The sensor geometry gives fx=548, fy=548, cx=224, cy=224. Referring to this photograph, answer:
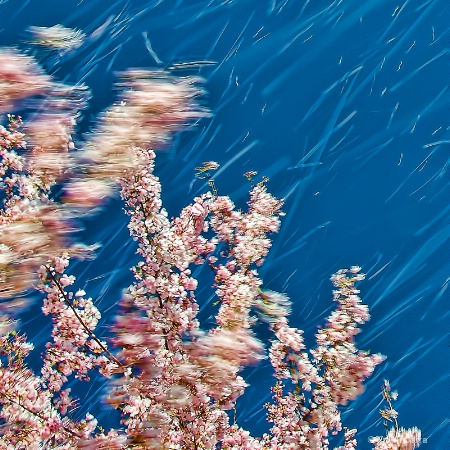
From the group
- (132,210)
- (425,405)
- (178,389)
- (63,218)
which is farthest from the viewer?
(425,405)

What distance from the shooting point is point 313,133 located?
5.23 feet

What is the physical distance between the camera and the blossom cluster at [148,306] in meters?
0.73

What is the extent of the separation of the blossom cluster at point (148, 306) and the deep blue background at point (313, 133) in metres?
0.07

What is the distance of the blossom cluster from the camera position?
0.73 meters

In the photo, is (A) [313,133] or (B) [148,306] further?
(A) [313,133]

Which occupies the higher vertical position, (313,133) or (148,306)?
(313,133)

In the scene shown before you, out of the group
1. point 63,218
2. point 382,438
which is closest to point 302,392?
point 382,438

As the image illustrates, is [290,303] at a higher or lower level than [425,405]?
higher

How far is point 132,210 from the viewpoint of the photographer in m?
1.43

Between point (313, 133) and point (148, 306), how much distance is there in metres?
0.71

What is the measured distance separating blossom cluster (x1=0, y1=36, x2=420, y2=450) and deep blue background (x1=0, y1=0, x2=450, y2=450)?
7 cm

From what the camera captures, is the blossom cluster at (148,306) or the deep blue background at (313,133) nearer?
the blossom cluster at (148,306)

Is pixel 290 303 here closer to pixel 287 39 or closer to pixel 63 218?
pixel 287 39

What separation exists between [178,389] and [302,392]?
2.10ft
